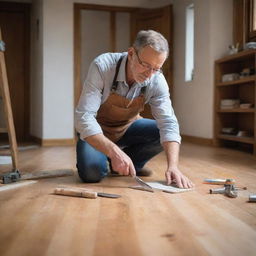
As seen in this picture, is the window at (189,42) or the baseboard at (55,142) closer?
the baseboard at (55,142)

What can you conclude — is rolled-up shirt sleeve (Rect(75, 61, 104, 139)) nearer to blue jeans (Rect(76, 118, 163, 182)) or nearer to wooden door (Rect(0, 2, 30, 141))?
blue jeans (Rect(76, 118, 163, 182))

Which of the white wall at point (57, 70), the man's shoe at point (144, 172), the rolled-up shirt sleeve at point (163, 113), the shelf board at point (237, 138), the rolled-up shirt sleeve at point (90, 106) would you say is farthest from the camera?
the white wall at point (57, 70)

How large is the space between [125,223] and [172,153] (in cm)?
60

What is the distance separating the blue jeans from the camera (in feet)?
5.98

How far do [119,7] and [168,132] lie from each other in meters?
3.44

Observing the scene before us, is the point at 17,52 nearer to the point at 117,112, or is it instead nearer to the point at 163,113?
the point at 117,112

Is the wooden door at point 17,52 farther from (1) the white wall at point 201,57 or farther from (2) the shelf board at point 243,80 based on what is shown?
(2) the shelf board at point 243,80

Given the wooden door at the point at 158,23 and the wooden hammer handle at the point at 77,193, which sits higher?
the wooden door at the point at 158,23

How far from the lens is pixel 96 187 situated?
1757 mm

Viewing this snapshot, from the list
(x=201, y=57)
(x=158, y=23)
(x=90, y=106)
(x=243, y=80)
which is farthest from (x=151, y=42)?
(x=158, y=23)

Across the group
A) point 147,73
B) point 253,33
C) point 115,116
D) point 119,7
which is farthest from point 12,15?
point 147,73

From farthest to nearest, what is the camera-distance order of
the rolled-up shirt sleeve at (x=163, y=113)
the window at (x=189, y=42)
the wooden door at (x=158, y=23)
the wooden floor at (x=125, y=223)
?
1. the wooden door at (x=158, y=23)
2. the window at (x=189, y=42)
3. the rolled-up shirt sleeve at (x=163, y=113)
4. the wooden floor at (x=125, y=223)

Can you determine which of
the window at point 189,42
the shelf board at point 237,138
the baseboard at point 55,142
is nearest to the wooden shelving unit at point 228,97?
the shelf board at point 237,138

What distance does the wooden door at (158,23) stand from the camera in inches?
182
